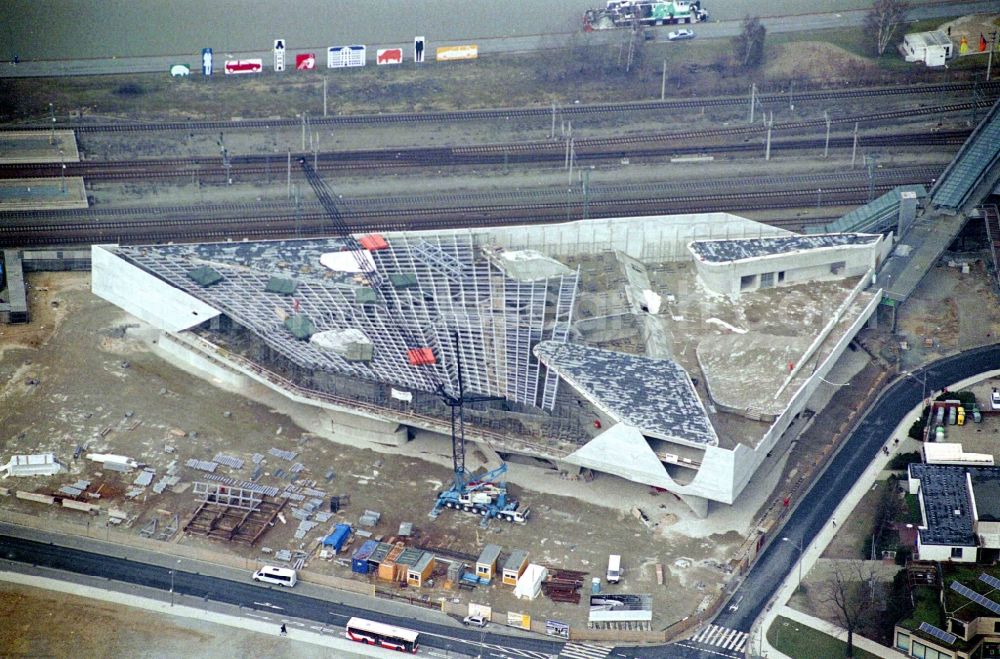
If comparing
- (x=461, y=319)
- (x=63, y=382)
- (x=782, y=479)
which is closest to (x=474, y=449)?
(x=461, y=319)

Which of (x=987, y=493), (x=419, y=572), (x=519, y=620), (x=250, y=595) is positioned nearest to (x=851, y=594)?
(x=987, y=493)

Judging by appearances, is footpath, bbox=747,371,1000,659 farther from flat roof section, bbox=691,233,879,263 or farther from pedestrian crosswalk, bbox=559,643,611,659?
flat roof section, bbox=691,233,879,263

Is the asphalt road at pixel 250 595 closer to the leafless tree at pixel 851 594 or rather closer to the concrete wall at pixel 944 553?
the leafless tree at pixel 851 594

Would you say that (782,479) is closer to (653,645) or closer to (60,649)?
(653,645)

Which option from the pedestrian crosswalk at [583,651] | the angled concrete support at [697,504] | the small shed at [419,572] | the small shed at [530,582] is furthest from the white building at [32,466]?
the angled concrete support at [697,504]

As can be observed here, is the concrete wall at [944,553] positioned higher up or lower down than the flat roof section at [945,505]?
lower down
